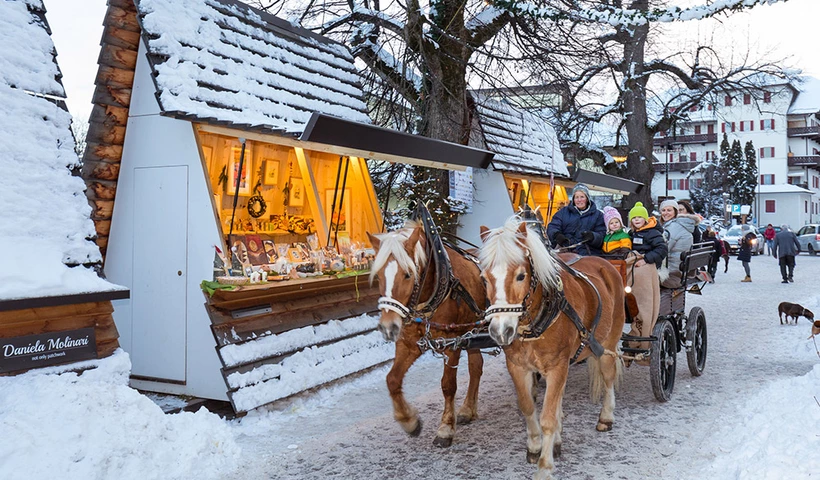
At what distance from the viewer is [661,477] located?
4.88 m

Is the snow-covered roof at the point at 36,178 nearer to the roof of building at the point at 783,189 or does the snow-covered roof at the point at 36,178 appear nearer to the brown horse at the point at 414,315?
the brown horse at the point at 414,315

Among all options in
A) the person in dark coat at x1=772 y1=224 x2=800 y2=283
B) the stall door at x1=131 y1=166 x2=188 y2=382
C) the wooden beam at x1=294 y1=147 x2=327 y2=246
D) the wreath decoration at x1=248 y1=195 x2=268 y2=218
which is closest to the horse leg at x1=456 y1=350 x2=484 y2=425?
the stall door at x1=131 y1=166 x2=188 y2=382

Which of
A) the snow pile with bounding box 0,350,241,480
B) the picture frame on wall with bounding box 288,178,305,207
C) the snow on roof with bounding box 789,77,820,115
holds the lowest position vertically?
the snow pile with bounding box 0,350,241,480

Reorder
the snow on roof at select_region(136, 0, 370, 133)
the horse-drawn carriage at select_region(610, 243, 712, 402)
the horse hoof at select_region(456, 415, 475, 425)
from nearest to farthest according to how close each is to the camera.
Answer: the horse hoof at select_region(456, 415, 475, 425)
the horse-drawn carriage at select_region(610, 243, 712, 402)
the snow on roof at select_region(136, 0, 370, 133)

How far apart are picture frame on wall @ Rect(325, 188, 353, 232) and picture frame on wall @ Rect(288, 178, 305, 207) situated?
0.50 meters

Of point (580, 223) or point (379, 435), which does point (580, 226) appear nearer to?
point (580, 223)

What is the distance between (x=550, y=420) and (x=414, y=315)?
50.3 inches

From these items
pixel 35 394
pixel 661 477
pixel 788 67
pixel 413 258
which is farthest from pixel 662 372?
pixel 788 67

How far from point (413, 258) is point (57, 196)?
316cm

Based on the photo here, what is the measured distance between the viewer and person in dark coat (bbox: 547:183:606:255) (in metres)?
7.71

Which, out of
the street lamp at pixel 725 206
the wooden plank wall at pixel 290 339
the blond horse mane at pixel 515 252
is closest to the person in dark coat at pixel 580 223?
the wooden plank wall at pixel 290 339

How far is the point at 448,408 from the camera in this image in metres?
5.77

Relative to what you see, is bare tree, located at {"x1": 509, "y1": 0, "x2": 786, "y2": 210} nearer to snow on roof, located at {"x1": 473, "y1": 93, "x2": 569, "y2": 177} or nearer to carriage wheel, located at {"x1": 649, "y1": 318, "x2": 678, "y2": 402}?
snow on roof, located at {"x1": 473, "y1": 93, "x2": 569, "y2": 177}

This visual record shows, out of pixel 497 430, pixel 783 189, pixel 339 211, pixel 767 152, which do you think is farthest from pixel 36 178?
pixel 767 152
